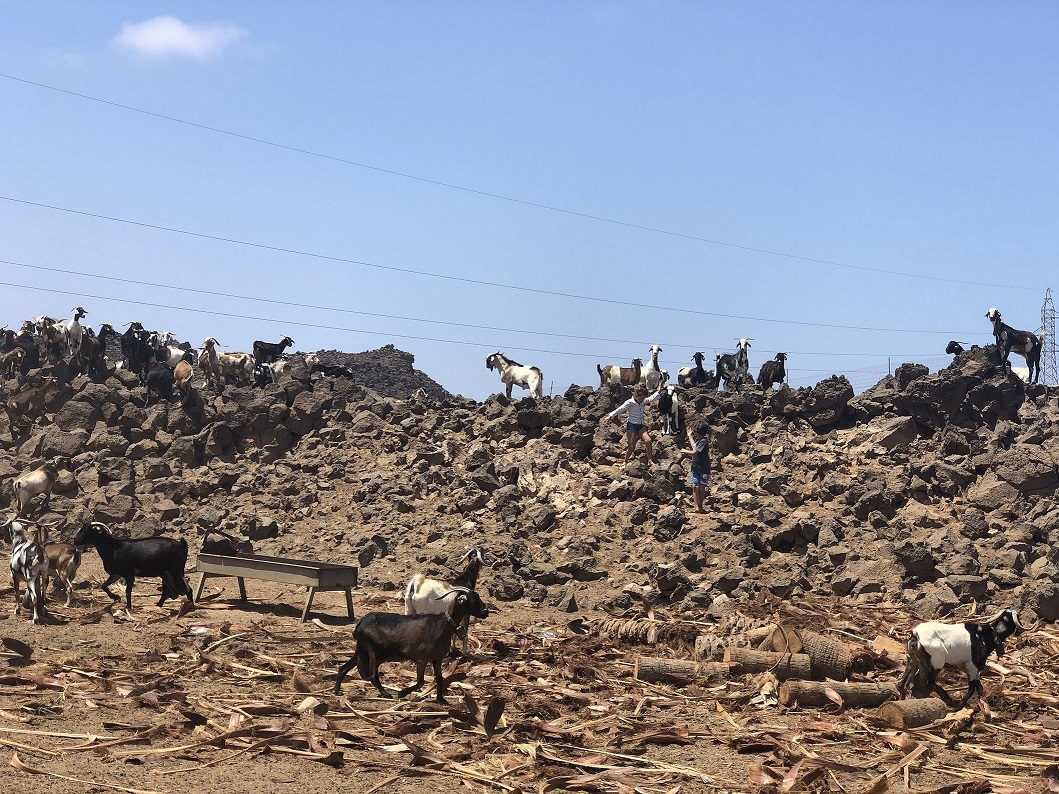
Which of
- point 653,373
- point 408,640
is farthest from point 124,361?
point 408,640

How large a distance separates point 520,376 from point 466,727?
68.7ft

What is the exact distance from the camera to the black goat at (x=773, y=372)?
29.6 meters

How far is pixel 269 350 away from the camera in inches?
1540

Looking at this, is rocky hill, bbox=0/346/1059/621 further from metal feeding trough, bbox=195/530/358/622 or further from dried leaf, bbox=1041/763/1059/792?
dried leaf, bbox=1041/763/1059/792

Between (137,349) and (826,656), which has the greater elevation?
(137,349)

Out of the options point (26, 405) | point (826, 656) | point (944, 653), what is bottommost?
point (826, 656)

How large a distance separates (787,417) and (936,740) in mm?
15303

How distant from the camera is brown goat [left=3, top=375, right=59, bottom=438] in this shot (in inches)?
1172

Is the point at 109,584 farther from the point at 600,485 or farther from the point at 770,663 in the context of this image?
the point at 600,485

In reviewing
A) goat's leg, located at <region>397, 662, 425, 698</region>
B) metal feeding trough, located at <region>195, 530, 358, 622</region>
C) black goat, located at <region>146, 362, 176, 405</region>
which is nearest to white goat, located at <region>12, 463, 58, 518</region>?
black goat, located at <region>146, 362, 176, 405</region>

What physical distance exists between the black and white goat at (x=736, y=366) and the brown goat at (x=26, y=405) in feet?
63.1

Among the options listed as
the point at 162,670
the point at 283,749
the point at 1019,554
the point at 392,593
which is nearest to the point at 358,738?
the point at 283,749

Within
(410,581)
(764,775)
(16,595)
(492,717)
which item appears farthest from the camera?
(16,595)

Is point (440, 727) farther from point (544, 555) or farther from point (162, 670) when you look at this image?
point (544, 555)
